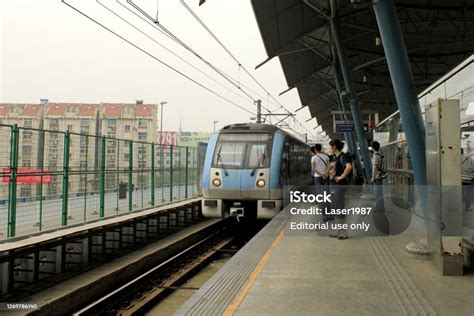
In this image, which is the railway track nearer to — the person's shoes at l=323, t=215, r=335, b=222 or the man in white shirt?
the person's shoes at l=323, t=215, r=335, b=222

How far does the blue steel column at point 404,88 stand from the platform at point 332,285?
4.69 feet

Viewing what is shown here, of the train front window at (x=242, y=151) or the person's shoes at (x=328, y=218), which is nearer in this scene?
the person's shoes at (x=328, y=218)

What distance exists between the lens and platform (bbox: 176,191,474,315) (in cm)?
401

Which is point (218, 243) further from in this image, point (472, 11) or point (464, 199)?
point (472, 11)

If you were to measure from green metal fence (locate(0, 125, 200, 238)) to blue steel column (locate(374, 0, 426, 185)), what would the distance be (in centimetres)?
665

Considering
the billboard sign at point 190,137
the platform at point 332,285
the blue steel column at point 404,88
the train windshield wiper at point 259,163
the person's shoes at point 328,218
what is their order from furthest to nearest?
the billboard sign at point 190,137 → the train windshield wiper at point 259,163 → the person's shoes at point 328,218 → the blue steel column at point 404,88 → the platform at point 332,285

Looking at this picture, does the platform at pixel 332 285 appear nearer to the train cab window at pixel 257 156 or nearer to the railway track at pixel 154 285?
the railway track at pixel 154 285

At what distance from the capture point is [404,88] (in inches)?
277

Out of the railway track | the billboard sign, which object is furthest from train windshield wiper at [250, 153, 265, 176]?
the billboard sign

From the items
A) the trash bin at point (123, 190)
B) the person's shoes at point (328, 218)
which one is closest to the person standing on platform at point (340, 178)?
the person's shoes at point (328, 218)

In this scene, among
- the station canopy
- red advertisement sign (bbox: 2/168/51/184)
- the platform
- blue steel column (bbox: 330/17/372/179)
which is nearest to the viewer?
the platform

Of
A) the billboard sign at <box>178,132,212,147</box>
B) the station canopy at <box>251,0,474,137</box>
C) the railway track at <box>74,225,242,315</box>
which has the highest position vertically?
the station canopy at <box>251,0,474,137</box>

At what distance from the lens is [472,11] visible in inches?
685

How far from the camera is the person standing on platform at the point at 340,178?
758cm
